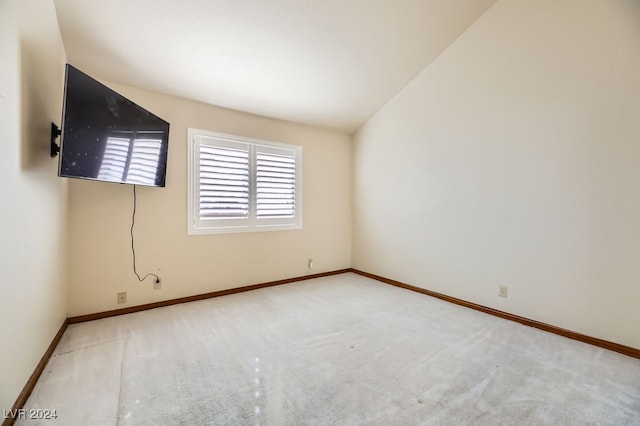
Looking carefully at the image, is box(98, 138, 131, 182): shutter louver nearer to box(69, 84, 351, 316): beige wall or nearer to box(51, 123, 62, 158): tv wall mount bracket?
box(51, 123, 62, 158): tv wall mount bracket

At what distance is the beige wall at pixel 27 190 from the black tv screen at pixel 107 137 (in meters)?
0.19

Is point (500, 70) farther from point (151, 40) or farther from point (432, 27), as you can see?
point (151, 40)

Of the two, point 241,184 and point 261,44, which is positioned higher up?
point 261,44

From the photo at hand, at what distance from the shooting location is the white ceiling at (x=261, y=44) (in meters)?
2.32

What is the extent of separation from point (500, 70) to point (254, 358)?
3587 mm

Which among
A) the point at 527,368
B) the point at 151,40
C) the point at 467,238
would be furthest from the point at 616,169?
the point at 151,40

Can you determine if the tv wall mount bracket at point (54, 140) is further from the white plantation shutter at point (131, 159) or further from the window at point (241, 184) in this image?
the window at point (241, 184)

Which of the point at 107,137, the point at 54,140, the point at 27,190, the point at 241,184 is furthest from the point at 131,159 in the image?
the point at 241,184

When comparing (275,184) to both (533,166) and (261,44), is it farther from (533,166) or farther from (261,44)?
(533,166)

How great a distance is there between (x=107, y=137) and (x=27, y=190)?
653 millimetres

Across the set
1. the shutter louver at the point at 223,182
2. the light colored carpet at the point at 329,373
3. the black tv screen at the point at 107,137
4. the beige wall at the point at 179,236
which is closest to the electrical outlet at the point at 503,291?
the light colored carpet at the point at 329,373

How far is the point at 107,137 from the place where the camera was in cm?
214

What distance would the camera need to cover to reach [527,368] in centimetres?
196

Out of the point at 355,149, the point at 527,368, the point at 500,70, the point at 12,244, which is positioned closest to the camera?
the point at 12,244
